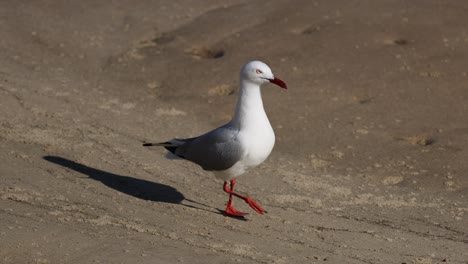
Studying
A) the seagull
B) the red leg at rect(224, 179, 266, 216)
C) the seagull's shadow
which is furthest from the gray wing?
the seagull's shadow

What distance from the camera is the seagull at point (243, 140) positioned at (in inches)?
283

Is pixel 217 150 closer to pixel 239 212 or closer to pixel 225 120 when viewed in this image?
pixel 239 212

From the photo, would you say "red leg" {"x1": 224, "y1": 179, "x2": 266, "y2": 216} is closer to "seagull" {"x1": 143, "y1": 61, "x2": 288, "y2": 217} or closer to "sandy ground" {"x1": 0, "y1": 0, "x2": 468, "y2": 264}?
"seagull" {"x1": 143, "y1": 61, "x2": 288, "y2": 217}

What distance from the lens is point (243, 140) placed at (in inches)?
282

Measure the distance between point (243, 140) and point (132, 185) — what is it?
4.43 feet

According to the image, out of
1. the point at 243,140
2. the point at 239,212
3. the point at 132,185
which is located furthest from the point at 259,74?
the point at 132,185

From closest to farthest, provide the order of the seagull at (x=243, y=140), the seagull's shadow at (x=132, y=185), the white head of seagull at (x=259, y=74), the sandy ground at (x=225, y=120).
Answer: the sandy ground at (x=225, y=120) → the seagull at (x=243, y=140) → the white head of seagull at (x=259, y=74) → the seagull's shadow at (x=132, y=185)

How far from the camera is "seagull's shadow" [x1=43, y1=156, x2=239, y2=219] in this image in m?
7.73

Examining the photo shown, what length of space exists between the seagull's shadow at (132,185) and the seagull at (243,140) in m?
0.41

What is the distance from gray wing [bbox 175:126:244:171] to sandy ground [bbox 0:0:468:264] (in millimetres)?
433

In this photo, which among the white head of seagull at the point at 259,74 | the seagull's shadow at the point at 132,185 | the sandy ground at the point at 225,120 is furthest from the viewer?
the seagull's shadow at the point at 132,185

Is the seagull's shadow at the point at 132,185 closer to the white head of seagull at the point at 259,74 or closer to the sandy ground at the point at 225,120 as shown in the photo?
the sandy ground at the point at 225,120

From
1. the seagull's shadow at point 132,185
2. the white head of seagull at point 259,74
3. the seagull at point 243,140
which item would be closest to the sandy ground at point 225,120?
the seagull's shadow at point 132,185

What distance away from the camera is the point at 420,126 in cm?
971
